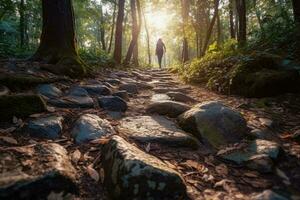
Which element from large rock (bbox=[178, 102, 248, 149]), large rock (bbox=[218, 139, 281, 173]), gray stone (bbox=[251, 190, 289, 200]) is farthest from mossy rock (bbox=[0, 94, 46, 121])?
gray stone (bbox=[251, 190, 289, 200])

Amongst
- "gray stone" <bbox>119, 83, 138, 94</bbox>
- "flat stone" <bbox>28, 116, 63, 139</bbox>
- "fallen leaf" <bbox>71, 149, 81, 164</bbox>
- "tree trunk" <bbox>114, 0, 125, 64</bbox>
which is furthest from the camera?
"tree trunk" <bbox>114, 0, 125, 64</bbox>

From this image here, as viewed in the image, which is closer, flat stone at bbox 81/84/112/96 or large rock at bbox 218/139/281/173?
large rock at bbox 218/139/281/173

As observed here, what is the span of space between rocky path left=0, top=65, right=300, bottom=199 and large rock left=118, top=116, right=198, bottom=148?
0.4 inches

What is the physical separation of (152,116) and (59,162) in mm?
1912

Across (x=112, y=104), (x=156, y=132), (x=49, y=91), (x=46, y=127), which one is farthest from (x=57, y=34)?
(x=156, y=132)

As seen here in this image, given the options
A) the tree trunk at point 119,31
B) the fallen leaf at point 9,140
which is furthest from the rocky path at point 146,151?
the tree trunk at point 119,31

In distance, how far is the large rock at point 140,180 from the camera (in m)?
1.90

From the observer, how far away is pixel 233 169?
254 cm

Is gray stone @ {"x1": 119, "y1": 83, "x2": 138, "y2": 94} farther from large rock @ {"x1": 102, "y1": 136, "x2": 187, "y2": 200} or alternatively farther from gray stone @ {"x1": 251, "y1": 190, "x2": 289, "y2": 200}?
gray stone @ {"x1": 251, "y1": 190, "x2": 289, "y2": 200}

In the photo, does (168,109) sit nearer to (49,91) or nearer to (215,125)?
(215,125)

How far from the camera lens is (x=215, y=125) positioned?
3180mm

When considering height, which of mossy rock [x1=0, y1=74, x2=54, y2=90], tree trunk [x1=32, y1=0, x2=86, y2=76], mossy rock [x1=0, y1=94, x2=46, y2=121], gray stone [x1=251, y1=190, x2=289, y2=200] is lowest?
gray stone [x1=251, y1=190, x2=289, y2=200]

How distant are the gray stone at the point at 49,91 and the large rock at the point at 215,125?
1967 mm

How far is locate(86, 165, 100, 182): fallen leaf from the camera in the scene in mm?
2236
